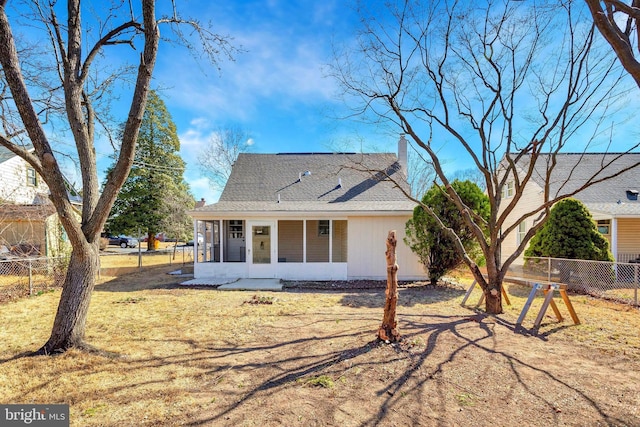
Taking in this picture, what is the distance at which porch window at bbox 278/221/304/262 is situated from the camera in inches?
480

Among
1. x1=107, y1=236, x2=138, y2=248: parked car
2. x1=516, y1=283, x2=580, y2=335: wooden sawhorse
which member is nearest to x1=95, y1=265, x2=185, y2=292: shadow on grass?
x1=516, y1=283, x2=580, y2=335: wooden sawhorse

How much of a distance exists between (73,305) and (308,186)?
9.97 m

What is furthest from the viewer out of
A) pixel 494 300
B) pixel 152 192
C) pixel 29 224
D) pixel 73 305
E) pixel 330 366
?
pixel 152 192

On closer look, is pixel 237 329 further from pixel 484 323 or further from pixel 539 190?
pixel 539 190

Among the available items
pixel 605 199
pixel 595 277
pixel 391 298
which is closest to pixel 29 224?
pixel 391 298

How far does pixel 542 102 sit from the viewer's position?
696cm

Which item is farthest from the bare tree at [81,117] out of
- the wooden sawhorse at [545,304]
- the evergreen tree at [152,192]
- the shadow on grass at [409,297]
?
the evergreen tree at [152,192]

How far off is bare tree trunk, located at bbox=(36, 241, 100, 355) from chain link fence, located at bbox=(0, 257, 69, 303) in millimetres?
5483

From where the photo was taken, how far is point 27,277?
30.6ft

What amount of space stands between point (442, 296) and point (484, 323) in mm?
2639

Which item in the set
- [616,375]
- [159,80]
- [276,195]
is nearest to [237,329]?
[159,80]

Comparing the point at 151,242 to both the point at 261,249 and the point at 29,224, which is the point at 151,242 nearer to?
the point at 29,224

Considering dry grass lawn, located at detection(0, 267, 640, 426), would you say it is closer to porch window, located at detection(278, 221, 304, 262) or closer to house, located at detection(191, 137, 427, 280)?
house, located at detection(191, 137, 427, 280)

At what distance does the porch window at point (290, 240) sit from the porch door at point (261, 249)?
1533 millimetres
